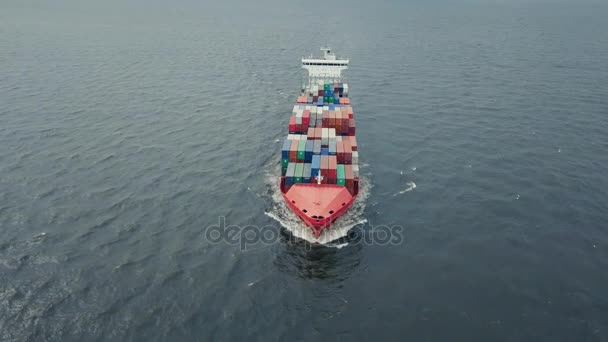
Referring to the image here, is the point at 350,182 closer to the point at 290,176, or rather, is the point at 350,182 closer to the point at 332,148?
the point at 332,148

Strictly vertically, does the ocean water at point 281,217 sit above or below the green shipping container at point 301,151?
below

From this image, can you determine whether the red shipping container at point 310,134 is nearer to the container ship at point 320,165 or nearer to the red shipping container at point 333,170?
the container ship at point 320,165

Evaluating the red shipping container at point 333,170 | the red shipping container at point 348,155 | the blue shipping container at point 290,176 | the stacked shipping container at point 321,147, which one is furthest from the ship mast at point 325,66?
the red shipping container at point 333,170

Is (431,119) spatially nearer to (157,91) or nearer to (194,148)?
(194,148)

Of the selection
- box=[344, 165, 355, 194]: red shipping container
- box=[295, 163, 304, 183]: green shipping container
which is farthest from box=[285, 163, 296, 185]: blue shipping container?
box=[344, 165, 355, 194]: red shipping container

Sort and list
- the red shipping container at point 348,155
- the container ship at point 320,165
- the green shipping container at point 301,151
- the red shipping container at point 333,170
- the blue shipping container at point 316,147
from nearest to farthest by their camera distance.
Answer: the container ship at point 320,165 → the red shipping container at point 333,170 → the green shipping container at point 301,151 → the blue shipping container at point 316,147 → the red shipping container at point 348,155

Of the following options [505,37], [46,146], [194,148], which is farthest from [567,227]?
[505,37]

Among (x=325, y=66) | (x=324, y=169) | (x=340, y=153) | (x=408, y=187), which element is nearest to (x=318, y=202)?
(x=324, y=169)
